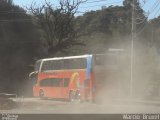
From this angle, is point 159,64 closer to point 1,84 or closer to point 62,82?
point 62,82

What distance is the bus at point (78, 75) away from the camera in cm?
3428

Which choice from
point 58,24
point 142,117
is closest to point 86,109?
point 142,117

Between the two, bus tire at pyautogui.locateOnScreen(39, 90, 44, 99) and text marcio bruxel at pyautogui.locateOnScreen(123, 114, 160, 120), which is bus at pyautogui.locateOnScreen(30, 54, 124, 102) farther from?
text marcio bruxel at pyautogui.locateOnScreen(123, 114, 160, 120)

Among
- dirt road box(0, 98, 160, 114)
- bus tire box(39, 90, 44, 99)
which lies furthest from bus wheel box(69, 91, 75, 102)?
dirt road box(0, 98, 160, 114)

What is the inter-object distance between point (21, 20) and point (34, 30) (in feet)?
9.47

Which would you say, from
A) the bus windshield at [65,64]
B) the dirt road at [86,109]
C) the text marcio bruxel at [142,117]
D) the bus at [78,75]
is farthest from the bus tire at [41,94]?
the text marcio bruxel at [142,117]

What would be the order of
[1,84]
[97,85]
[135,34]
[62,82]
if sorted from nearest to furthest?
1. [97,85]
2. [62,82]
3. [135,34]
4. [1,84]

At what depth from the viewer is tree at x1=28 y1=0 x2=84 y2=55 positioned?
231ft

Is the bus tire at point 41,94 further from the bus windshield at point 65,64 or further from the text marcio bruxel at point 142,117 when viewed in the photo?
the text marcio bruxel at point 142,117

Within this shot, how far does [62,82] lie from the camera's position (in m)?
38.8

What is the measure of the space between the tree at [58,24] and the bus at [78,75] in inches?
1124

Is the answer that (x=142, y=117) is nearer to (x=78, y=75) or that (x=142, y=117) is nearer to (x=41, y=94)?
(x=78, y=75)

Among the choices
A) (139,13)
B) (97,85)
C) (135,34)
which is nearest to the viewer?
(97,85)

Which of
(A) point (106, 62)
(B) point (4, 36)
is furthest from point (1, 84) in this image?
(A) point (106, 62)
